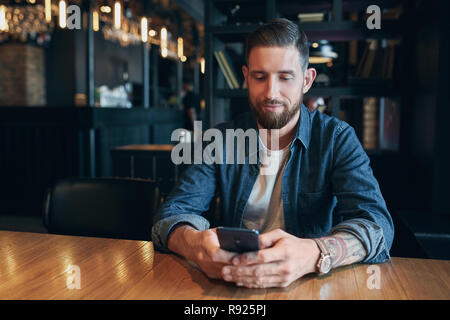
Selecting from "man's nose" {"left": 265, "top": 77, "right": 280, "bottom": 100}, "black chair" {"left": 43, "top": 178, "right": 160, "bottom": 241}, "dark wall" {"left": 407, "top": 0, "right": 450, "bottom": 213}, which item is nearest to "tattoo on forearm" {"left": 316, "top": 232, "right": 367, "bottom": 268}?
"man's nose" {"left": 265, "top": 77, "right": 280, "bottom": 100}

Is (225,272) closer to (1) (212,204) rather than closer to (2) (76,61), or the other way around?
(1) (212,204)

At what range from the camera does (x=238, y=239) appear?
96 centimetres

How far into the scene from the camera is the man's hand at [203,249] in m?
0.99

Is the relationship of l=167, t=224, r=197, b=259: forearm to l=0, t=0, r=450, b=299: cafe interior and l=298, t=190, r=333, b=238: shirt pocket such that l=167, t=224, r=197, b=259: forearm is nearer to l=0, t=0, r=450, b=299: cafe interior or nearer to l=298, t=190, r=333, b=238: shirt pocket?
l=0, t=0, r=450, b=299: cafe interior

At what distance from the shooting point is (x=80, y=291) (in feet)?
3.07

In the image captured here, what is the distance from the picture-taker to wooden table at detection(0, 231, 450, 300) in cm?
93

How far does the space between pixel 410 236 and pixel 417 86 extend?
1.03 metres

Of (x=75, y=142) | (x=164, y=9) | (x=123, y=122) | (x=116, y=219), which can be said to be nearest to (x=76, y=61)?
(x=164, y=9)

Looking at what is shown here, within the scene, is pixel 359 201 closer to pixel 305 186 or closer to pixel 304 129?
pixel 305 186

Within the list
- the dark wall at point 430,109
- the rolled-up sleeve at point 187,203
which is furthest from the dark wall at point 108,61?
the rolled-up sleeve at point 187,203

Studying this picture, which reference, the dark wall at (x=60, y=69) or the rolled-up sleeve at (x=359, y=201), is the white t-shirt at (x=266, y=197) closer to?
the rolled-up sleeve at (x=359, y=201)

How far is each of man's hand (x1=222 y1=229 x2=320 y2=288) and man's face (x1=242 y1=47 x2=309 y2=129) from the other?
507mm

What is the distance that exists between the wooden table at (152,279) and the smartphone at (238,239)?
0.09m

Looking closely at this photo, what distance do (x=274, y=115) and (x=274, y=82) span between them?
0.11 meters
